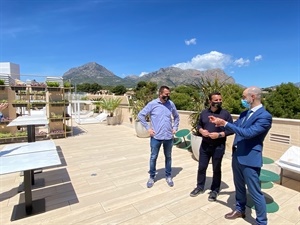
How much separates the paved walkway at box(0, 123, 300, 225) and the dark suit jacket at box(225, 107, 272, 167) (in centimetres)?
79

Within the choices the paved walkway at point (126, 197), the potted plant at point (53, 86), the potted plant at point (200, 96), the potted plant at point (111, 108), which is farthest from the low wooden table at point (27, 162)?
the potted plant at point (111, 108)

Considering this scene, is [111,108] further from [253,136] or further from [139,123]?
[253,136]

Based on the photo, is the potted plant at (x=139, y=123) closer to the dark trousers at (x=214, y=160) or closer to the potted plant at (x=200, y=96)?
the potted plant at (x=200, y=96)

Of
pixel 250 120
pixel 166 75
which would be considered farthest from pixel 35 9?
pixel 166 75

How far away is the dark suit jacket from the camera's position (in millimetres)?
1726

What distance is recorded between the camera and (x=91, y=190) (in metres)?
2.91

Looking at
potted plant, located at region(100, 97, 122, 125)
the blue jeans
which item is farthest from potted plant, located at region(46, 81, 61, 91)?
the blue jeans

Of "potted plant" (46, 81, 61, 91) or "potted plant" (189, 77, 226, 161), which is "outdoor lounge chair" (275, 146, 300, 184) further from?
"potted plant" (46, 81, 61, 91)

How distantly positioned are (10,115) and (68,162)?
3.82 metres

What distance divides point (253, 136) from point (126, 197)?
1.85m

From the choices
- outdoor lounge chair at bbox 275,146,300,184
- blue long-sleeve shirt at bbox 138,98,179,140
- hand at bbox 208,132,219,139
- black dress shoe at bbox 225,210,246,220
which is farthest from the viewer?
blue long-sleeve shirt at bbox 138,98,179,140

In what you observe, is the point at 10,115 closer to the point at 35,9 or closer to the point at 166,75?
the point at 35,9

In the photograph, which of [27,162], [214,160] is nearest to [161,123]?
[214,160]

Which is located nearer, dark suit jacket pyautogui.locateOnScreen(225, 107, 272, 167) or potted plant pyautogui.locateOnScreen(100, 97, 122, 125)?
dark suit jacket pyautogui.locateOnScreen(225, 107, 272, 167)
